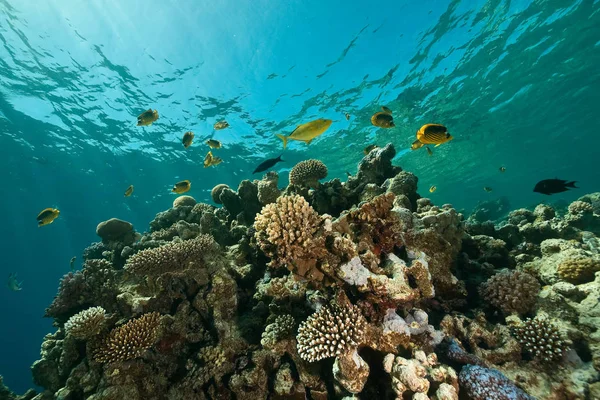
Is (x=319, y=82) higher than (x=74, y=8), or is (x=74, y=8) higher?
(x=74, y=8)

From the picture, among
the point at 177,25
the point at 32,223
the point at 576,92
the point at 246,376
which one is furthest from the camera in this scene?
the point at 32,223

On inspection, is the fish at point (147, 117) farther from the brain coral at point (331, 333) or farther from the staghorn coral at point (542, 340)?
the staghorn coral at point (542, 340)

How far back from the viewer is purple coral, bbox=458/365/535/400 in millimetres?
2687

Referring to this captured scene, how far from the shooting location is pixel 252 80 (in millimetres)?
Answer: 18672

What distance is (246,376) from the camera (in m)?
3.57

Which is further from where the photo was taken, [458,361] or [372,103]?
[372,103]

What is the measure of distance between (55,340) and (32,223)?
50896 mm

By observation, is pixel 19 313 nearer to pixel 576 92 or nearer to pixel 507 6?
pixel 507 6

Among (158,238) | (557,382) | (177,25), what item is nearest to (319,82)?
(177,25)

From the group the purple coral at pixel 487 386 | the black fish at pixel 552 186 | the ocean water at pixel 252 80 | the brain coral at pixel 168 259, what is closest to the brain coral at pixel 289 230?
the brain coral at pixel 168 259

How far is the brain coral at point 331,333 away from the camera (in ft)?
9.85

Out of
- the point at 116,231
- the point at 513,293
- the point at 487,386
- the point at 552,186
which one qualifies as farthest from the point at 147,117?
the point at 552,186

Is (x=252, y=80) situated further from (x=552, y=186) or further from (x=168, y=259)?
(x=552, y=186)

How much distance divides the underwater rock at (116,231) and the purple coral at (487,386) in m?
8.48
